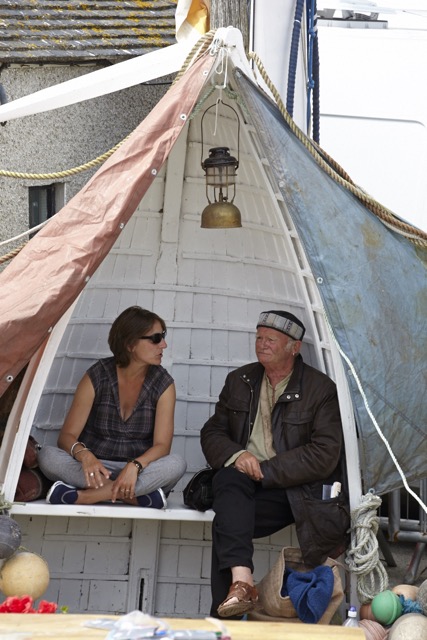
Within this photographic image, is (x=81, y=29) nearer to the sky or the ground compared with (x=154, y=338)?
nearer to the sky

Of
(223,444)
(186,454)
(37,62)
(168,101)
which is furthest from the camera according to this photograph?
(37,62)

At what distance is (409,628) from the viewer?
4395 mm

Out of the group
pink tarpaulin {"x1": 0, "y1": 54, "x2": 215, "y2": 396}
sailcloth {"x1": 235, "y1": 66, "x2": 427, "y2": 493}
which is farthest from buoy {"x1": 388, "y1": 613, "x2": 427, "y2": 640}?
pink tarpaulin {"x1": 0, "y1": 54, "x2": 215, "y2": 396}

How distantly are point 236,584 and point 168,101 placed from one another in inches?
81.8

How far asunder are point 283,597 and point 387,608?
467mm

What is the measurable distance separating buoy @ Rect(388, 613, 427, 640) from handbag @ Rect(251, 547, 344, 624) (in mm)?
385

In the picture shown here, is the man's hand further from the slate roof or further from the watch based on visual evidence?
the slate roof

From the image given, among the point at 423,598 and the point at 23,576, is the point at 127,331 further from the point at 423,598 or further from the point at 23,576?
the point at 423,598

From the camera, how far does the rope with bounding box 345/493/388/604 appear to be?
483 centimetres

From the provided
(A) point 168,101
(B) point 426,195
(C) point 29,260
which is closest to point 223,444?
(C) point 29,260

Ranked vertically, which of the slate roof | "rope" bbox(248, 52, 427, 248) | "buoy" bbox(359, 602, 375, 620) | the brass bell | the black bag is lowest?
"buoy" bbox(359, 602, 375, 620)

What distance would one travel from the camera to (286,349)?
215 inches

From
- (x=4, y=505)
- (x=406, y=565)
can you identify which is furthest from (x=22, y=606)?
(x=406, y=565)

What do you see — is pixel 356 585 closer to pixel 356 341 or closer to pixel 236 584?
pixel 236 584
